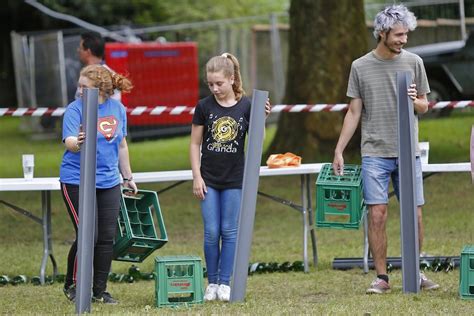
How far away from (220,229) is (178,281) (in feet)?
2.09

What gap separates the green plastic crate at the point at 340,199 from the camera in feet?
28.1

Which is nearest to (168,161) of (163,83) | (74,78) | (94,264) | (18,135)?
(163,83)

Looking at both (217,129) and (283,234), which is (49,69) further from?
(217,129)

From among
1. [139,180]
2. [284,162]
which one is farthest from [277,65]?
[139,180]

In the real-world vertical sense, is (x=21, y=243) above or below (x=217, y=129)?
below

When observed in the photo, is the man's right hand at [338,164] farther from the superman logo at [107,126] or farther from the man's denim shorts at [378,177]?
the superman logo at [107,126]

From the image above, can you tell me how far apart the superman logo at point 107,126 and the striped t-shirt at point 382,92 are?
174cm

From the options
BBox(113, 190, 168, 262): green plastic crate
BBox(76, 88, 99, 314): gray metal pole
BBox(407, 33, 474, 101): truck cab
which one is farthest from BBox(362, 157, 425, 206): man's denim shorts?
BBox(407, 33, 474, 101): truck cab

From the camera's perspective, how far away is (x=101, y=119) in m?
8.09

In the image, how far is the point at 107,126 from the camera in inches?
318

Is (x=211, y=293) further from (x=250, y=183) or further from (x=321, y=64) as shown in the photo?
(x=321, y=64)

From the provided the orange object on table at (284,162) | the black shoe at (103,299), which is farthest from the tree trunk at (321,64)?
the black shoe at (103,299)

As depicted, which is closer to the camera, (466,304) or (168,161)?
(466,304)

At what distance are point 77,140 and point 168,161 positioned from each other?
1191 centimetres
